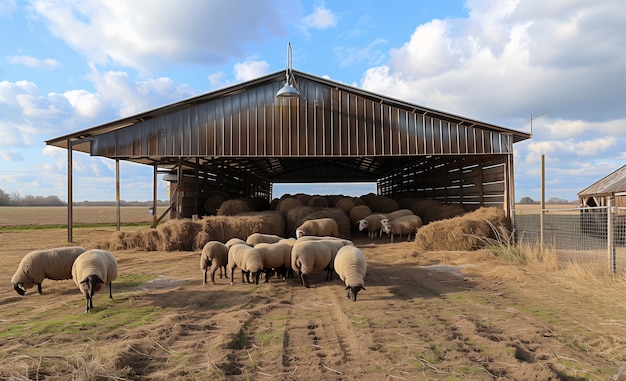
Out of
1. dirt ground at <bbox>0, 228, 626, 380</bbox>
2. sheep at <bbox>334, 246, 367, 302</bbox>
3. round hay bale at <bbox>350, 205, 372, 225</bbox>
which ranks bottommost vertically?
dirt ground at <bbox>0, 228, 626, 380</bbox>

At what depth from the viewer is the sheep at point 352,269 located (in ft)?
24.2

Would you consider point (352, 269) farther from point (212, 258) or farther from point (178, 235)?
point (178, 235)

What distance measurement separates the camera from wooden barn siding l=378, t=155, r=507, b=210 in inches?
677

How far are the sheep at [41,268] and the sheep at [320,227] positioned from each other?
327 inches

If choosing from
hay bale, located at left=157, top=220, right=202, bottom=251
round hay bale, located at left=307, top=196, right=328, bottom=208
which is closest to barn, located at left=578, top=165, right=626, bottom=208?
round hay bale, located at left=307, top=196, right=328, bottom=208

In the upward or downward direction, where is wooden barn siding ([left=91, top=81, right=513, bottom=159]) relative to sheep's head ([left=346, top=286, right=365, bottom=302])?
upward

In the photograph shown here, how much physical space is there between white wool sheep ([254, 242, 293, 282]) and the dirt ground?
33cm

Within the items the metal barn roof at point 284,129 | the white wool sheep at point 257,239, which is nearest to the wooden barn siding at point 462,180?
the metal barn roof at point 284,129

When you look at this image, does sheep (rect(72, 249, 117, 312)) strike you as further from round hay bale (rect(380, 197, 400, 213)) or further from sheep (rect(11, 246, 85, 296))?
round hay bale (rect(380, 197, 400, 213))

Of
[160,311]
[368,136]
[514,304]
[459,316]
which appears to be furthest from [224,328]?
[368,136]

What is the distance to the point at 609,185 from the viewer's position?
20.5m


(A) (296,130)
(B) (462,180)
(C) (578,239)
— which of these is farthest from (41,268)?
(B) (462,180)

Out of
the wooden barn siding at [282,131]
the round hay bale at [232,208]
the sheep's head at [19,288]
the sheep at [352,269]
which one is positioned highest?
the wooden barn siding at [282,131]

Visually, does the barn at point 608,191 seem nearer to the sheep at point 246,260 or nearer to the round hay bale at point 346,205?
the round hay bale at point 346,205
